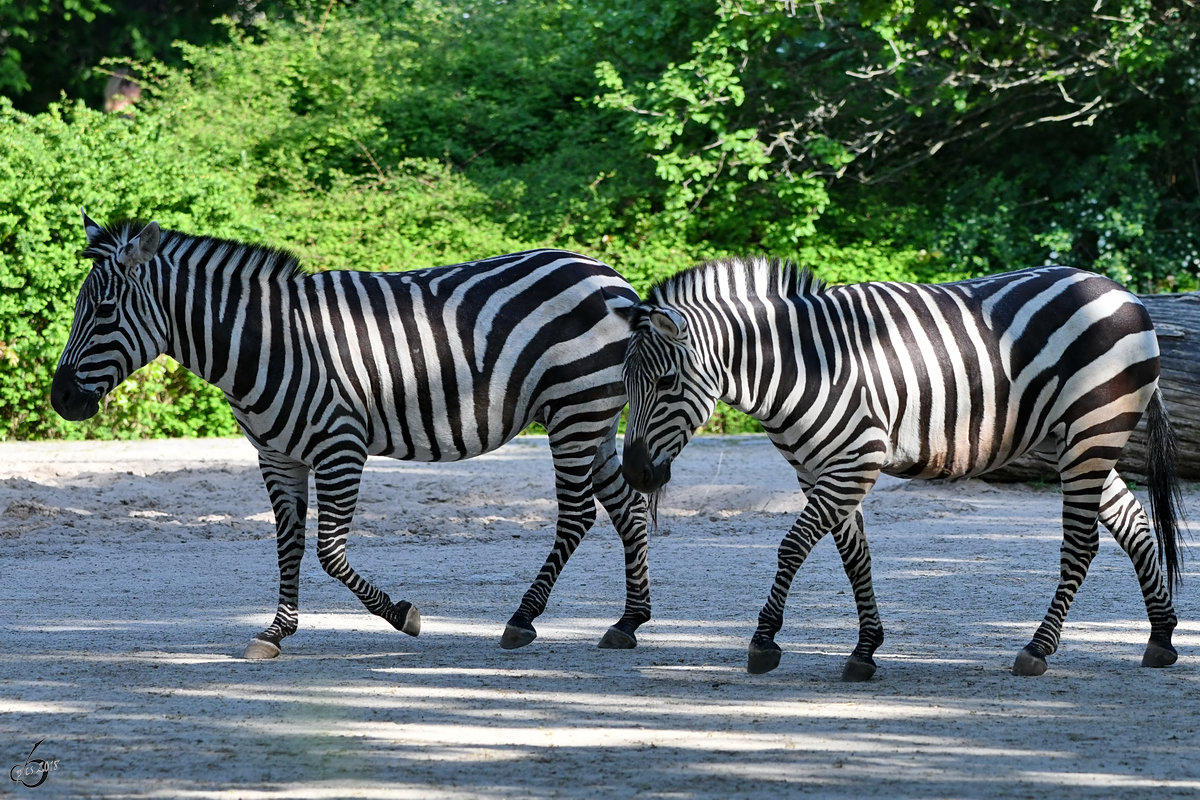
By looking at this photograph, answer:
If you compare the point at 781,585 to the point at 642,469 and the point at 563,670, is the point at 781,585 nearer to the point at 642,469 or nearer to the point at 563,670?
the point at 642,469

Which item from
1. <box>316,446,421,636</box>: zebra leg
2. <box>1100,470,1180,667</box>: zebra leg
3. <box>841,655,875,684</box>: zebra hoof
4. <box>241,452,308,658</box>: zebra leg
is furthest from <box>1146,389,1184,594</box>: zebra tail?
<box>241,452,308,658</box>: zebra leg

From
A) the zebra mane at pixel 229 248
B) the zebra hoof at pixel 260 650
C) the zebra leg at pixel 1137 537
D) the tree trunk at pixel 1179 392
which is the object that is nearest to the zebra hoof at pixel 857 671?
the zebra leg at pixel 1137 537

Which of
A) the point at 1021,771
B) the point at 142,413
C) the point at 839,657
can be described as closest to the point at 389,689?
the point at 839,657

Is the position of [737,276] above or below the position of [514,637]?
above

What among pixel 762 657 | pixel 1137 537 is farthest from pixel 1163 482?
pixel 762 657

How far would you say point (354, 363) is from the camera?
593 cm

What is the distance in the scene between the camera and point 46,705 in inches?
191

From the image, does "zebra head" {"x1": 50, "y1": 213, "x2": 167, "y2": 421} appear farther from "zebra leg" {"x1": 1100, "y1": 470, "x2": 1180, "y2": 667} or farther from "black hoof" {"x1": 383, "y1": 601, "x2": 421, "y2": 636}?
"zebra leg" {"x1": 1100, "y1": 470, "x2": 1180, "y2": 667}

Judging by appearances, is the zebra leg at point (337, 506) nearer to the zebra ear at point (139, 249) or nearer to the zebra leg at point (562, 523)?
the zebra leg at point (562, 523)

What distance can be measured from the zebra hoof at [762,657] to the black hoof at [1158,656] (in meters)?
1.56

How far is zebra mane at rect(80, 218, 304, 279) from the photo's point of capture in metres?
6.01

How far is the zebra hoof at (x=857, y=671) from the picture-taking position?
527cm

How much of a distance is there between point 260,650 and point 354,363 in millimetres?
1318

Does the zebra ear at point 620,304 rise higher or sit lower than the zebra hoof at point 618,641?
higher
